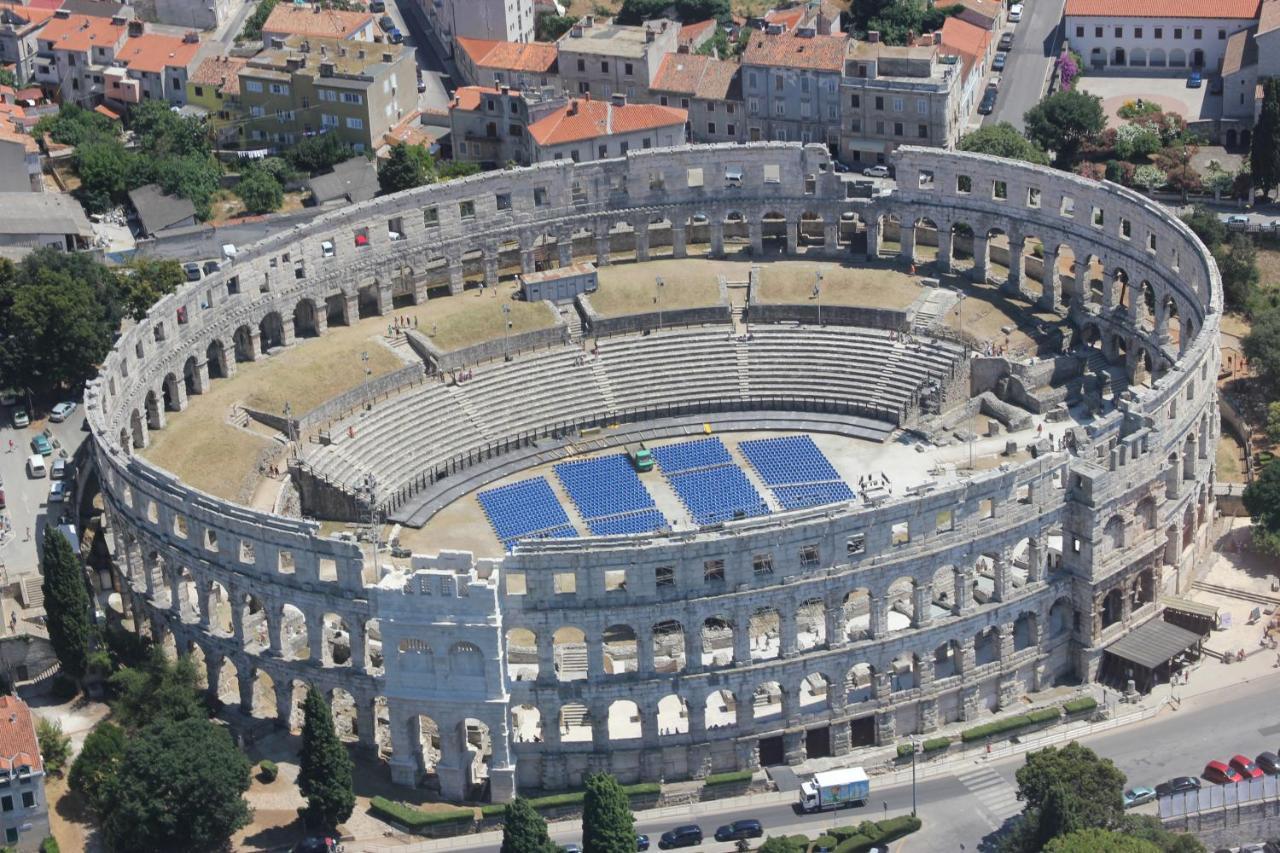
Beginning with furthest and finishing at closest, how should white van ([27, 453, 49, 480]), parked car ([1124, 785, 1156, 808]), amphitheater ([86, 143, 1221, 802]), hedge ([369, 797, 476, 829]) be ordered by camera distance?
white van ([27, 453, 49, 480]) → amphitheater ([86, 143, 1221, 802]) → hedge ([369, 797, 476, 829]) → parked car ([1124, 785, 1156, 808])

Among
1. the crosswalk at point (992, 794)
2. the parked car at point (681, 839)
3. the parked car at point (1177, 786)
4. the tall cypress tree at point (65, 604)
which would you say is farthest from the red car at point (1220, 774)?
the tall cypress tree at point (65, 604)

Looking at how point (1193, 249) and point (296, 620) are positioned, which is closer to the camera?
point (296, 620)

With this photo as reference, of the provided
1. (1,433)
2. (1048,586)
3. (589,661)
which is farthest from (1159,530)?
(1,433)

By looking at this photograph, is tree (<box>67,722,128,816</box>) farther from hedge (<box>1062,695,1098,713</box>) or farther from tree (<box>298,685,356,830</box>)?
hedge (<box>1062,695,1098,713</box>)

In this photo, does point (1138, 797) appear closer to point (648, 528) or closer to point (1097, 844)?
point (1097, 844)

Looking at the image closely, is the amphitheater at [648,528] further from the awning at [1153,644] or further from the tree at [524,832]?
the tree at [524,832]

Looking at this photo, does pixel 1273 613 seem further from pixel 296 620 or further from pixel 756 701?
pixel 296 620

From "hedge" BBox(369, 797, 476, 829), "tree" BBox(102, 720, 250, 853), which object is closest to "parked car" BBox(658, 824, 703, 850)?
"hedge" BBox(369, 797, 476, 829)
